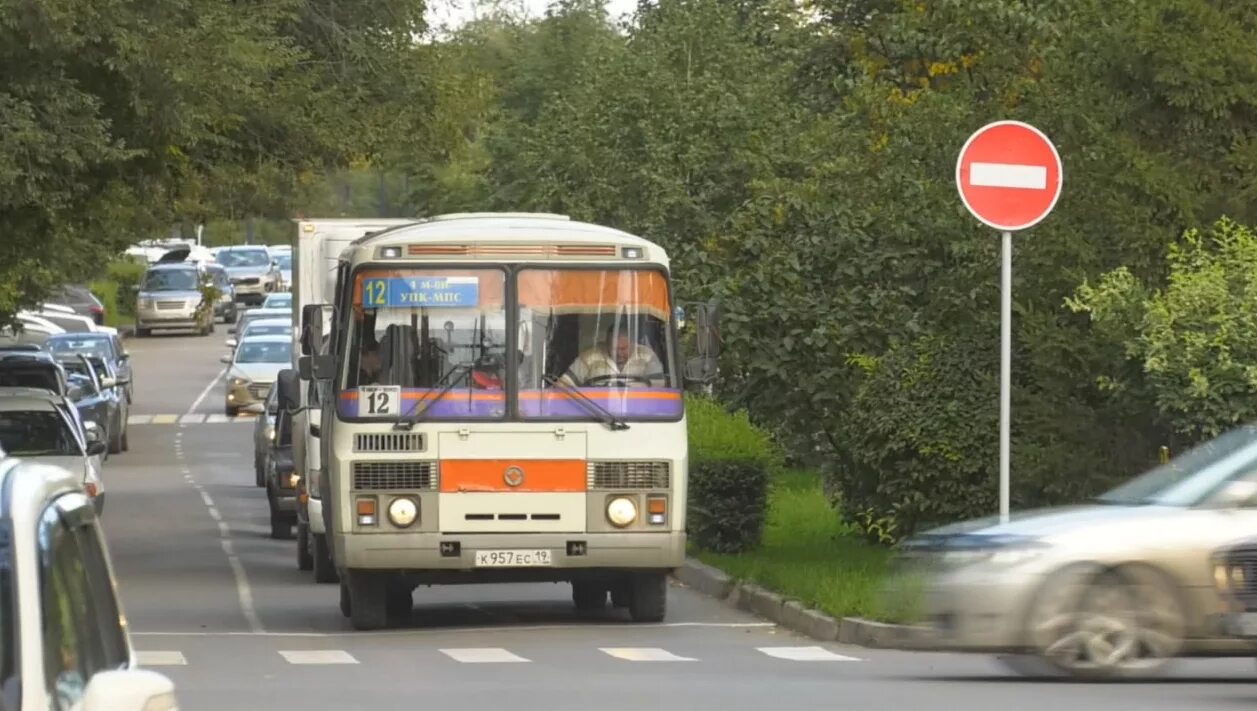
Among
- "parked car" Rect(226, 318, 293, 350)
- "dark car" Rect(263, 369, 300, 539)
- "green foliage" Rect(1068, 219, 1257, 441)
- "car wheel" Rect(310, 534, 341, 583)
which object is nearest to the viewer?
"green foliage" Rect(1068, 219, 1257, 441)

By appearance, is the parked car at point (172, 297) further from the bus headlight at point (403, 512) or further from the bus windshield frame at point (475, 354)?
the bus headlight at point (403, 512)

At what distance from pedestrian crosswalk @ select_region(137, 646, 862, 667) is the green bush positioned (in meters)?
5.95

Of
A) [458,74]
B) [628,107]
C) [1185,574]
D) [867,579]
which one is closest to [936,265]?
[867,579]

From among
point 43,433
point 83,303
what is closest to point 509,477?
point 43,433

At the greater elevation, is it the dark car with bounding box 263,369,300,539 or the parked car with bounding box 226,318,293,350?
the parked car with bounding box 226,318,293,350

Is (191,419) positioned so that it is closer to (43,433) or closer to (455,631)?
(43,433)

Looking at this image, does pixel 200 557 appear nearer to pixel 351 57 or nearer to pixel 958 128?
pixel 958 128

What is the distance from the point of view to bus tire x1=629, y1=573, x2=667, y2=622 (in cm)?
1772

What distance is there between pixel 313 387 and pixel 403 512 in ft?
18.7

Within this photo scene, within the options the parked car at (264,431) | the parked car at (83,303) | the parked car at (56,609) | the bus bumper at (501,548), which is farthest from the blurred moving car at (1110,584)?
the parked car at (83,303)

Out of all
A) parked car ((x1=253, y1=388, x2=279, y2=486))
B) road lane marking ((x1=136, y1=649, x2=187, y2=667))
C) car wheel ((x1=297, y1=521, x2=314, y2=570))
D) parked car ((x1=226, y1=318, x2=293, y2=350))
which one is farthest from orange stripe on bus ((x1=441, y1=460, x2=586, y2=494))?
parked car ((x1=226, y1=318, x2=293, y2=350))

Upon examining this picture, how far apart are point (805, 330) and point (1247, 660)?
7.06 m

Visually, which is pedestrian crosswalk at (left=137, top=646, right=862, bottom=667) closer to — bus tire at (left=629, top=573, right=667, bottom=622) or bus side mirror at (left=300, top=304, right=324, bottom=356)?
bus tire at (left=629, top=573, right=667, bottom=622)

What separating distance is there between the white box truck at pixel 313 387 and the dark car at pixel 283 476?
80 cm
